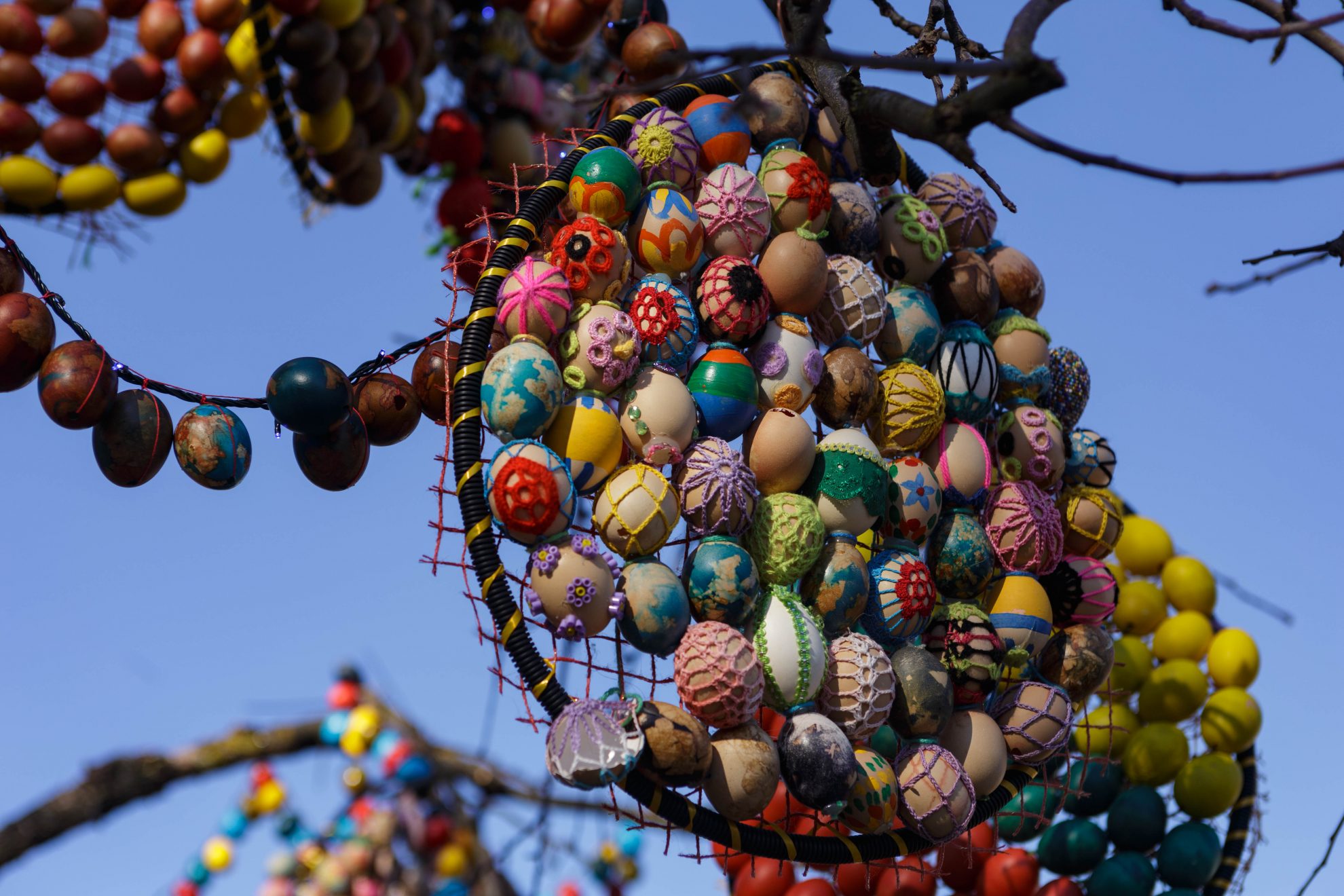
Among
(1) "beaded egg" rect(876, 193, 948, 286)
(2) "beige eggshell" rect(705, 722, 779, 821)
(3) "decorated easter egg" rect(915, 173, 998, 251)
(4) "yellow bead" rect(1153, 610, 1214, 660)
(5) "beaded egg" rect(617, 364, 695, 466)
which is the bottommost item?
(2) "beige eggshell" rect(705, 722, 779, 821)

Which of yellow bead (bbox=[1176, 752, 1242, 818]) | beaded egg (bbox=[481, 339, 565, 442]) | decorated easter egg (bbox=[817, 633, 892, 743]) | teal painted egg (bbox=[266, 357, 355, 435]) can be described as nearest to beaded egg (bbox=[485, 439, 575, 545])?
beaded egg (bbox=[481, 339, 565, 442])

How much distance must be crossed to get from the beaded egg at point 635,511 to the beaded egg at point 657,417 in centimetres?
6

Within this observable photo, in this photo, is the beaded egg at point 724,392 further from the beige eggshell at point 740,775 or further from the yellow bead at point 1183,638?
the yellow bead at point 1183,638

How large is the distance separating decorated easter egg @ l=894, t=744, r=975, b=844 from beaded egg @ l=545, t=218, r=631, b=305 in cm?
137

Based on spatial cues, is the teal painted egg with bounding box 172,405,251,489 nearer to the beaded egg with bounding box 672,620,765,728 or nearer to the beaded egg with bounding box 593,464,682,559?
the beaded egg with bounding box 593,464,682,559

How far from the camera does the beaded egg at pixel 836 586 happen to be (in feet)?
12.3

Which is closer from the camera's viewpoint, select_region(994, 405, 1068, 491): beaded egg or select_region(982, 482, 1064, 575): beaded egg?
select_region(982, 482, 1064, 575): beaded egg

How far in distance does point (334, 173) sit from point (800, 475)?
1.37 meters

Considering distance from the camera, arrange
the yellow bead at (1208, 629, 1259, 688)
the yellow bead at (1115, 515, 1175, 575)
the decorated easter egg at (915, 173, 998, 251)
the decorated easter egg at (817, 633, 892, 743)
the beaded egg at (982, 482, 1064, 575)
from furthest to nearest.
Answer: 1. the yellow bead at (1115, 515, 1175, 575)
2. the yellow bead at (1208, 629, 1259, 688)
3. the decorated easter egg at (915, 173, 998, 251)
4. the beaded egg at (982, 482, 1064, 575)
5. the decorated easter egg at (817, 633, 892, 743)

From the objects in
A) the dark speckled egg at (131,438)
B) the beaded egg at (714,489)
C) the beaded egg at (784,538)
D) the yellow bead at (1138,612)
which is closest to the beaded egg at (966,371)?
the beaded egg at (784,538)

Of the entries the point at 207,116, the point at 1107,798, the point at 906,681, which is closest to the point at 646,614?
the point at 906,681

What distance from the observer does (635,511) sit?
352 cm

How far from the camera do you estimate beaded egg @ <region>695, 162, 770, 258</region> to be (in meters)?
3.92

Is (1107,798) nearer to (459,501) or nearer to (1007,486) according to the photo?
(1007,486)
